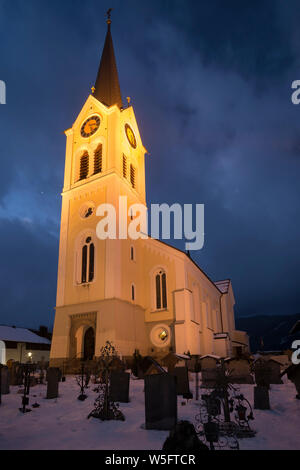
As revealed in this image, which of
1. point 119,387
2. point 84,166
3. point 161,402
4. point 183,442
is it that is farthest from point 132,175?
point 183,442

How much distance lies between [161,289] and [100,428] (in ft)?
66.4

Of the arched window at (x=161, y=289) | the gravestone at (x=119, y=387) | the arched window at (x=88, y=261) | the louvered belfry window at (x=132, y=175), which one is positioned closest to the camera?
the gravestone at (x=119, y=387)

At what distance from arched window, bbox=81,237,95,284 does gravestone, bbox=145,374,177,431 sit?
1871cm

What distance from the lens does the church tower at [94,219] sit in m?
24.1

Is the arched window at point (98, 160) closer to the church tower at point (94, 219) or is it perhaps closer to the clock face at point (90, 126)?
the church tower at point (94, 219)

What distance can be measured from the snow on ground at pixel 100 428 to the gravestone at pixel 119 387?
418 millimetres

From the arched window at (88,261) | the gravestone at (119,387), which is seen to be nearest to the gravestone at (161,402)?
the gravestone at (119,387)

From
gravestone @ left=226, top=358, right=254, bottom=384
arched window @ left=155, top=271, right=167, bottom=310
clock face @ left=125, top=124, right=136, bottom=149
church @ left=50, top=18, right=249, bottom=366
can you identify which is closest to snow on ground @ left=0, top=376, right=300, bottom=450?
gravestone @ left=226, top=358, right=254, bottom=384

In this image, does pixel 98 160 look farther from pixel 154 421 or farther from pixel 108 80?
pixel 154 421

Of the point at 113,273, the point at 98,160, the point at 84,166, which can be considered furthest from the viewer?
the point at 84,166

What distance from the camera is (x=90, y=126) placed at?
1258 inches

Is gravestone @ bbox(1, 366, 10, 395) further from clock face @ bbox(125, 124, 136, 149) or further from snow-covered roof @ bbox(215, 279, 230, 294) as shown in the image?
snow-covered roof @ bbox(215, 279, 230, 294)

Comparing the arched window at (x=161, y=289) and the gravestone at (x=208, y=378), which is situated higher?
the arched window at (x=161, y=289)
